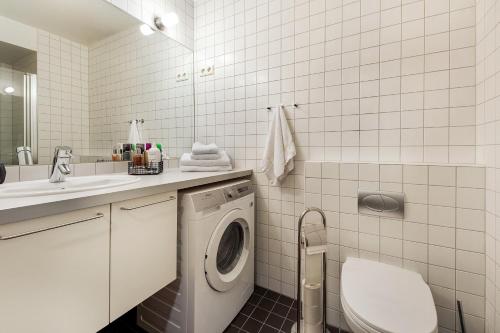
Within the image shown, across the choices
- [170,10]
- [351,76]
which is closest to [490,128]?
[351,76]

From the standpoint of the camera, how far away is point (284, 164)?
1.52 metres

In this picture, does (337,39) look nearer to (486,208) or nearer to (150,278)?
(486,208)

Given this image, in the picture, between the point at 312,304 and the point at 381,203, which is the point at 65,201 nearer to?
the point at 312,304

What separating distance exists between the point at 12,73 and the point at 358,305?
5.91 ft

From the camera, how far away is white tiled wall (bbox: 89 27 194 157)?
4.55 feet

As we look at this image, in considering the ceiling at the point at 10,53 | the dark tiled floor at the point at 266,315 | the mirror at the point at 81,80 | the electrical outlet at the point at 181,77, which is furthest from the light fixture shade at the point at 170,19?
the dark tiled floor at the point at 266,315

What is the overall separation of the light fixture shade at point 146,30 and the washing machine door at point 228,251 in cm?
149

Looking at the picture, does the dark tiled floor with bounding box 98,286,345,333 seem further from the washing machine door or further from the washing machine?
the washing machine door

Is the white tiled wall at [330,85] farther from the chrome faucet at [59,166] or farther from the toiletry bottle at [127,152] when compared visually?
the chrome faucet at [59,166]

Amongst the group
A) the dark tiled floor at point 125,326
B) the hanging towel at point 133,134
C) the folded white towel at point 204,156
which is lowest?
the dark tiled floor at point 125,326

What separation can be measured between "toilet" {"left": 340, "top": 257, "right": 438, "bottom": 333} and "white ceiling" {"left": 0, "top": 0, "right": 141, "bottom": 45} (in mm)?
1946

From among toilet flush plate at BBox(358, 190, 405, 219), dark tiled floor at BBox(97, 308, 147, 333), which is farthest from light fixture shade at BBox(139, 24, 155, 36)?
dark tiled floor at BBox(97, 308, 147, 333)

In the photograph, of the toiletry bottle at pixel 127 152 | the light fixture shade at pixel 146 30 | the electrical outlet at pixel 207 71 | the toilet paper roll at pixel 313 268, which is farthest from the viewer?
the electrical outlet at pixel 207 71

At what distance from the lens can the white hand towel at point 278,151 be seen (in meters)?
1.52
